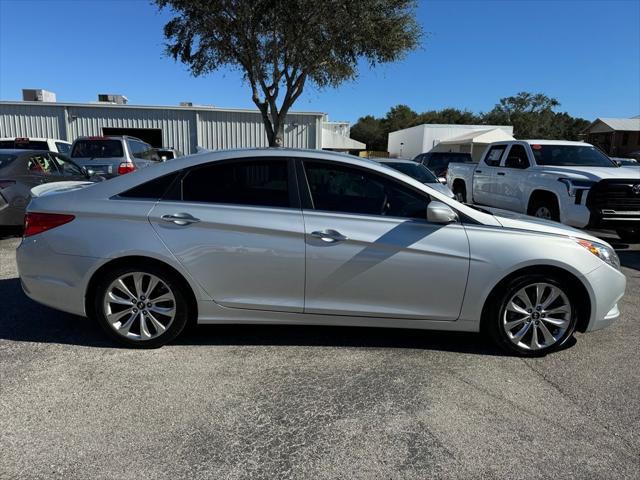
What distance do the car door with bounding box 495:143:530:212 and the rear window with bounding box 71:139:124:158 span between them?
9.08 m

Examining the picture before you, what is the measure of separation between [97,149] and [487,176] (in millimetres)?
9628

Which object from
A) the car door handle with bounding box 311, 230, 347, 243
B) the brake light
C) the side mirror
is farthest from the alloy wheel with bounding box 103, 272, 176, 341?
the side mirror

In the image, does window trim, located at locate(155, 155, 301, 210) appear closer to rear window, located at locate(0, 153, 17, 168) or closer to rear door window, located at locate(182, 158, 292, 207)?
rear door window, located at locate(182, 158, 292, 207)

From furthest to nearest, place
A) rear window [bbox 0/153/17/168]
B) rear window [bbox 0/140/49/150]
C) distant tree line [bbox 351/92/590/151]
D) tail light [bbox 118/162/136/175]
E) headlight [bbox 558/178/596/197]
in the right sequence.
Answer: distant tree line [bbox 351/92/590/151], rear window [bbox 0/140/49/150], tail light [bbox 118/162/136/175], headlight [bbox 558/178/596/197], rear window [bbox 0/153/17/168]

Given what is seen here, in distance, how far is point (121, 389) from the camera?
333cm

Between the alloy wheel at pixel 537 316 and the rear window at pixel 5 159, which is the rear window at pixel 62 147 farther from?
the alloy wheel at pixel 537 316

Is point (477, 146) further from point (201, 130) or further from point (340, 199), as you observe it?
point (340, 199)

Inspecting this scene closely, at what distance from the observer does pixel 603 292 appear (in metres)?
3.90

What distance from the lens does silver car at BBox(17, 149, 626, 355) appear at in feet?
12.3

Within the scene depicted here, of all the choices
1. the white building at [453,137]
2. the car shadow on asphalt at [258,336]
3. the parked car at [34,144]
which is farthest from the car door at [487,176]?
the white building at [453,137]

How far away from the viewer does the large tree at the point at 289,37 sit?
15.5 meters

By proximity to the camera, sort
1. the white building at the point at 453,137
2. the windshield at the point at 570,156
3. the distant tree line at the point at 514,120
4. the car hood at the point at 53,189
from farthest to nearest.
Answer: the distant tree line at the point at 514,120 → the white building at the point at 453,137 → the windshield at the point at 570,156 → the car hood at the point at 53,189

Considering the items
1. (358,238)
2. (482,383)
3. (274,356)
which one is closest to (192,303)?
(274,356)

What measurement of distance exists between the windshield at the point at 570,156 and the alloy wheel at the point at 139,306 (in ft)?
26.8
